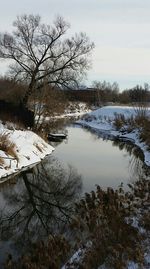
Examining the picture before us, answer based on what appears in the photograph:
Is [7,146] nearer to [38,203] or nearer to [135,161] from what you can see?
[38,203]

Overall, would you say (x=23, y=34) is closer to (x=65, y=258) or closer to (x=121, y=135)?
(x=121, y=135)

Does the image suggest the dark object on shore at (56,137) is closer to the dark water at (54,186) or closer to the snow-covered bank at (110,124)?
the dark water at (54,186)

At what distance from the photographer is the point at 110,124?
50562mm

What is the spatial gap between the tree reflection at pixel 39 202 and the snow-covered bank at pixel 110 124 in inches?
232

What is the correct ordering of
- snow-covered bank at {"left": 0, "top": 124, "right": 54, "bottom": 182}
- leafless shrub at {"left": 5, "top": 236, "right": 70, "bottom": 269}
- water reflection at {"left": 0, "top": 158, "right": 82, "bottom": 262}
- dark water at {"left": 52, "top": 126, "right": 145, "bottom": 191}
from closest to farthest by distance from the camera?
leafless shrub at {"left": 5, "top": 236, "right": 70, "bottom": 269} → water reflection at {"left": 0, "top": 158, "right": 82, "bottom": 262} → snow-covered bank at {"left": 0, "top": 124, "right": 54, "bottom": 182} → dark water at {"left": 52, "top": 126, "right": 145, "bottom": 191}

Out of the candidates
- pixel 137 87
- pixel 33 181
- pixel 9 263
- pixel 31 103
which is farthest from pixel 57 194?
pixel 137 87

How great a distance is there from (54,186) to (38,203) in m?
2.94

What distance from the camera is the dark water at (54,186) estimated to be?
12203 millimetres

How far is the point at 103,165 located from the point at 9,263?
15242mm

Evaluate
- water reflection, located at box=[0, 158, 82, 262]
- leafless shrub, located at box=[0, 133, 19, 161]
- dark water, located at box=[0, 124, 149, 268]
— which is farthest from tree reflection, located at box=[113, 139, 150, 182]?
leafless shrub, located at box=[0, 133, 19, 161]

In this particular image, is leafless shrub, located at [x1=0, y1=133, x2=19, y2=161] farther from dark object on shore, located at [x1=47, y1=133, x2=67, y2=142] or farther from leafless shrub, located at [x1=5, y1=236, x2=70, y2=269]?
dark object on shore, located at [x1=47, y1=133, x2=67, y2=142]

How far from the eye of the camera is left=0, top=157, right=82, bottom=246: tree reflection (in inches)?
483

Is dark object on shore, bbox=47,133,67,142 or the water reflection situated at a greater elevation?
the water reflection

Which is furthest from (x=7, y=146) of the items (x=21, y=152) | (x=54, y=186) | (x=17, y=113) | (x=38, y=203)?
(x=17, y=113)
